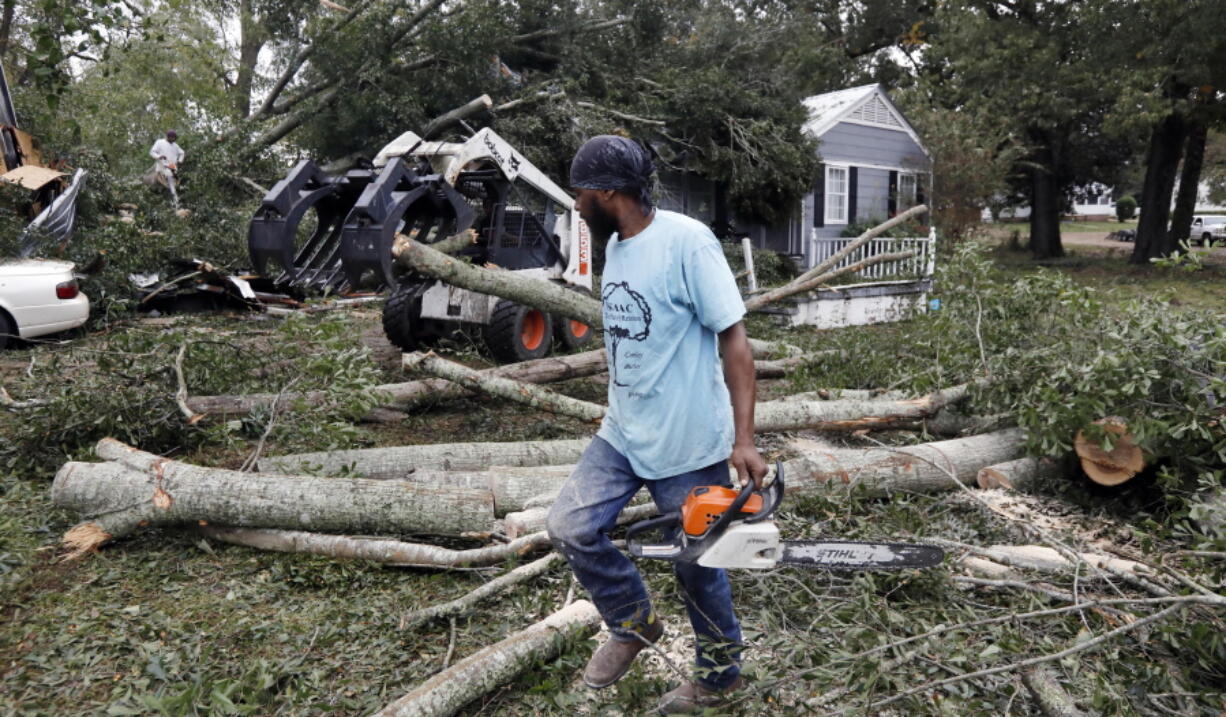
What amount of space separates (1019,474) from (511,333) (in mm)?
4697

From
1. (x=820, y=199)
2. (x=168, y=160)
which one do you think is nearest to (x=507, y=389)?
(x=168, y=160)

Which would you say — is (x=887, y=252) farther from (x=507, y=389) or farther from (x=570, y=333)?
(x=507, y=389)

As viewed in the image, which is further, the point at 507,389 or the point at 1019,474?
the point at 507,389

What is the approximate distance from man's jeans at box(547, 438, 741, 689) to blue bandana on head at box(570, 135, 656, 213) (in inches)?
33.6

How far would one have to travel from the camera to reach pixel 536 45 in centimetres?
1623

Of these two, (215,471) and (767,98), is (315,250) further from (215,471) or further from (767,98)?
(767,98)

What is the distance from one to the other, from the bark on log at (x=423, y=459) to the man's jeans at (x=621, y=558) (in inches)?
92.0

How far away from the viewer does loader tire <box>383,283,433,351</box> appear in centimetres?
830

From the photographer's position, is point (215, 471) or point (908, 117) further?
point (908, 117)

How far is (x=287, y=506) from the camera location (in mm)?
4086

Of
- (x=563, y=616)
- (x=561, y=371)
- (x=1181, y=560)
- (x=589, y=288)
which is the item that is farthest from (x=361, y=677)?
(x=589, y=288)

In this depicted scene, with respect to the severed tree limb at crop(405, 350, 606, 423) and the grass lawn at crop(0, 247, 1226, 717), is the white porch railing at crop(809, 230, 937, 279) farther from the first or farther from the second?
the grass lawn at crop(0, 247, 1226, 717)

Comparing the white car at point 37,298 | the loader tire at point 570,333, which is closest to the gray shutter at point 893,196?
the loader tire at point 570,333

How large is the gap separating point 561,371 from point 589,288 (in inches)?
94.9
